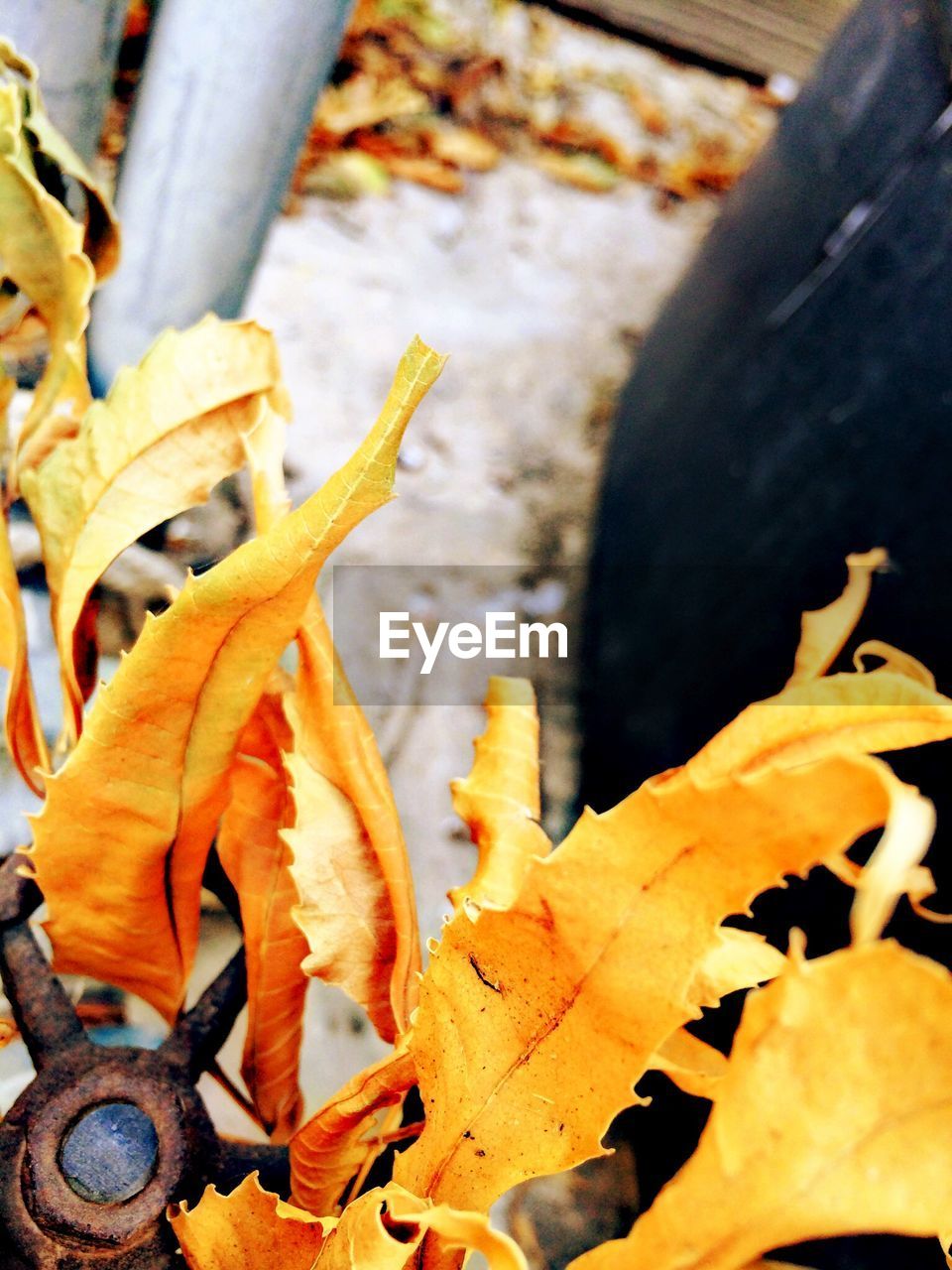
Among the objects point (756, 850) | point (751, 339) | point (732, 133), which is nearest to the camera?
point (756, 850)

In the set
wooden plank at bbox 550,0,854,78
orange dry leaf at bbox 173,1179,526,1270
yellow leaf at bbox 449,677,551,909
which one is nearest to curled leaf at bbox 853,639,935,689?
yellow leaf at bbox 449,677,551,909

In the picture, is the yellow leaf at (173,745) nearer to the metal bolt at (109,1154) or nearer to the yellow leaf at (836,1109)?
the metal bolt at (109,1154)

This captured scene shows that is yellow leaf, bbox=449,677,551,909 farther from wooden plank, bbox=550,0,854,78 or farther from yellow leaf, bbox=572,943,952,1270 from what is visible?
wooden plank, bbox=550,0,854,78

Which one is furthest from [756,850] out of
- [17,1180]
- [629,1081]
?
[17,1180]

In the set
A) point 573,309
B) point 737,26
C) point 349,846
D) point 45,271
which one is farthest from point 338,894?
point 737,26

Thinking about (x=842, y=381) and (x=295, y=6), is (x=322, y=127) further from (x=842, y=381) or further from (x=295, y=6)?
(x=842, y=381)

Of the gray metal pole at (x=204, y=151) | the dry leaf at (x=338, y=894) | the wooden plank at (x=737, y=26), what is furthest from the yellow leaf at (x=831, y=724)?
the wooden plank at (x=737, y=26)
